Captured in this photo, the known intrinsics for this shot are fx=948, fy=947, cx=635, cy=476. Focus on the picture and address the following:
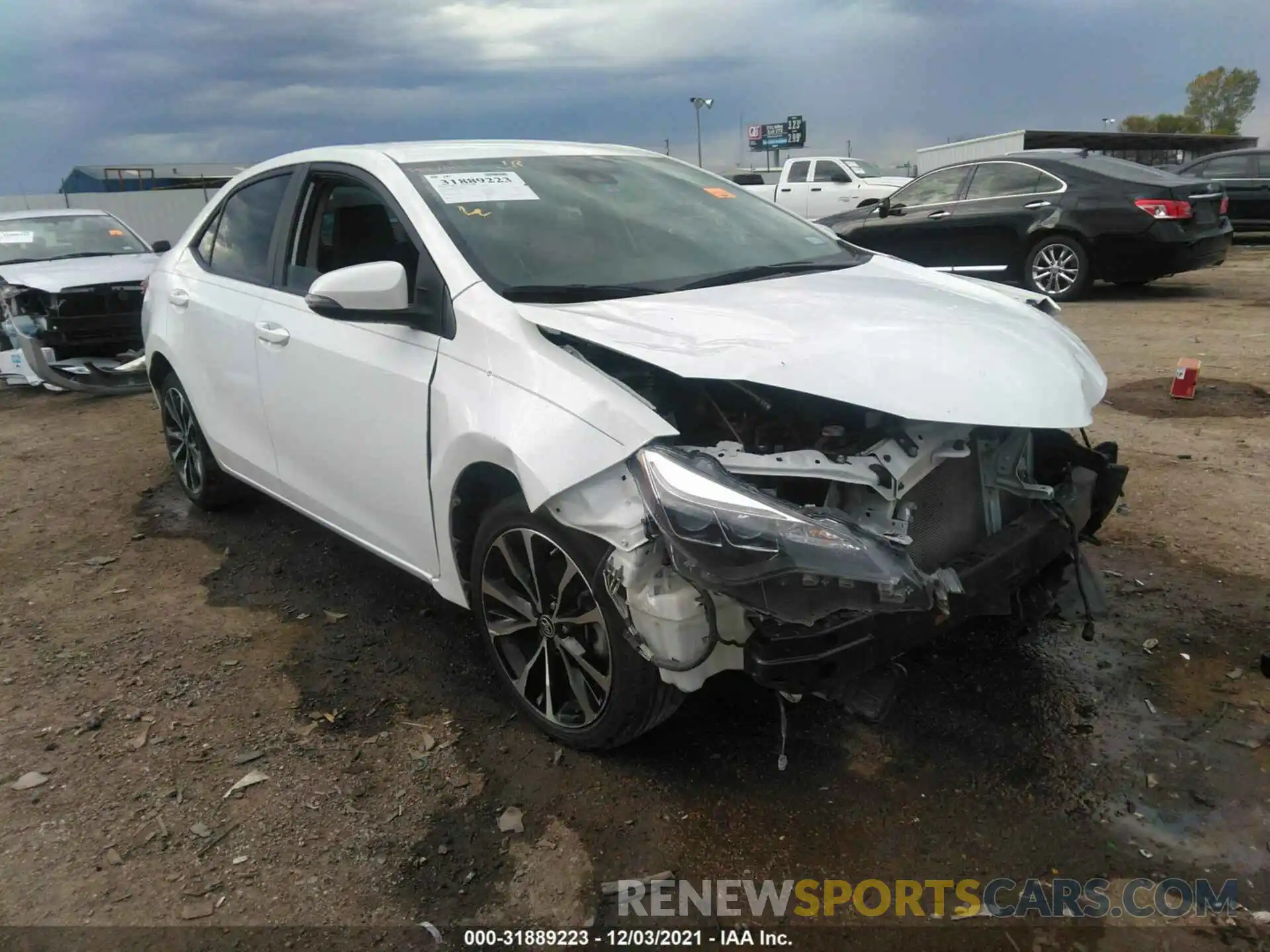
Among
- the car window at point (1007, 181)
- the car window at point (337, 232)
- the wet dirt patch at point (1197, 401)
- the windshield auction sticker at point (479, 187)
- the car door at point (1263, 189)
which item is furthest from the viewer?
the car door at point (1263, 189)

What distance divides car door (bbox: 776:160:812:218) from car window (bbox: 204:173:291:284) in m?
16.2

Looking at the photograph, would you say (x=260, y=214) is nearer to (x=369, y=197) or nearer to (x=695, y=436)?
(x=369, y=197)

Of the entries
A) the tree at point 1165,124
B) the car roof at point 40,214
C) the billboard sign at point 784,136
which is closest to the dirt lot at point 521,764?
the car roof at point 40,214

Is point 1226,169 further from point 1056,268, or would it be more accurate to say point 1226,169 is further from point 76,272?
point 76,272

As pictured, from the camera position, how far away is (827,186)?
1947 centimetres

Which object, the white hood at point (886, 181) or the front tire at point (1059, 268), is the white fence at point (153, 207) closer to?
the white hood at point (886, 181)

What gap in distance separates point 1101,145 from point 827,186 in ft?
69.3

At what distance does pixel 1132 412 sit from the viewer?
607 cm

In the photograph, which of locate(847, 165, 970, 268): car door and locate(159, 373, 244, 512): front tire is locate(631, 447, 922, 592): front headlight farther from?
locate(847, 165, 970, 268): car door

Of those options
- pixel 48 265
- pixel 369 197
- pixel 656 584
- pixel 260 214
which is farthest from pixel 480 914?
pixel 48 265

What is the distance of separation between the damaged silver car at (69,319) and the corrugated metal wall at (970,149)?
2363 cm

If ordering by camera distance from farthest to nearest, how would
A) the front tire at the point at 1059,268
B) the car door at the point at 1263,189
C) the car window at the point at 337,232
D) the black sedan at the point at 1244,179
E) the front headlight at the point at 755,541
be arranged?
the black sedan at the point at 1244,179
the car door at the point at 1263,189
the front tire at the point at 1059,268
the car window at the point at 337,232
the front headlight at the point at 755,541

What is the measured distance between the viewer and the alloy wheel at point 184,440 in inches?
193

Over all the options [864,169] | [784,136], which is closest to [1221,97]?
[784,136]
